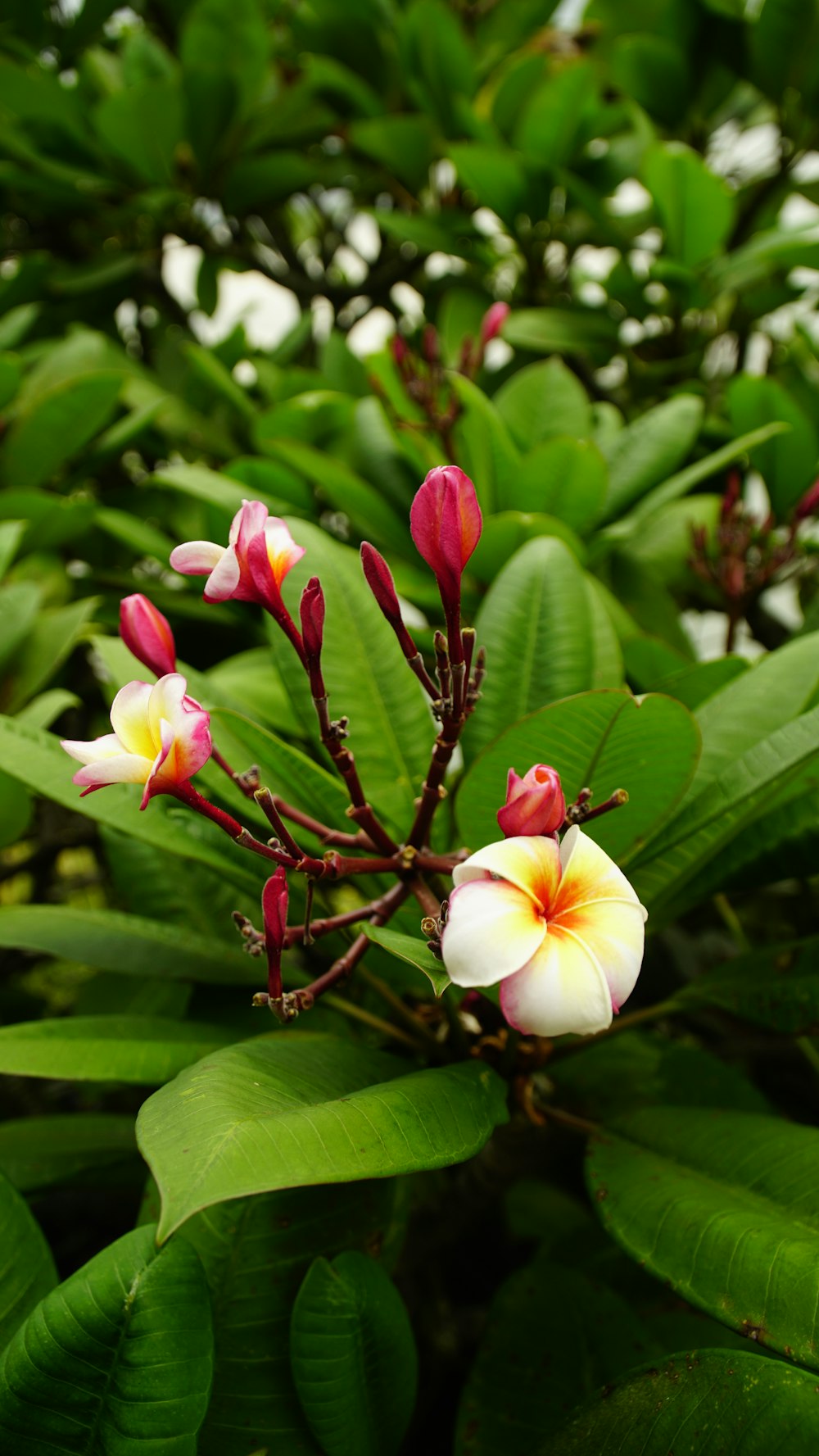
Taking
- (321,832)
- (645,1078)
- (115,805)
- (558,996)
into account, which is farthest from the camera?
(645,1078)

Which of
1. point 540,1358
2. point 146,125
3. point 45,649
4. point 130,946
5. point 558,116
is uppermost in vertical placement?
point 558,116

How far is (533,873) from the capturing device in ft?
1.70

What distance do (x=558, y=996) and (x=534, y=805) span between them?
11 cm

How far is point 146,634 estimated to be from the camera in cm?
70

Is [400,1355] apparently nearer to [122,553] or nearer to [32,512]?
[32,512]

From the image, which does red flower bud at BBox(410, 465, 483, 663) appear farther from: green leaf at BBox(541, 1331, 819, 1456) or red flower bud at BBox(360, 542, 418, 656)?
green leaf at BBox(541, 1331, 819, 1456)

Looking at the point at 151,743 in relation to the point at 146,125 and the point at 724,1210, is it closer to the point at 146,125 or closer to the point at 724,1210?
the point at 724,1210

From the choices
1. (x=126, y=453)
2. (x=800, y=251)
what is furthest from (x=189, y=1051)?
(x=126, y=453)

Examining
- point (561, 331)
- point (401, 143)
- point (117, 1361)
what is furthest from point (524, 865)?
point (401, 143)

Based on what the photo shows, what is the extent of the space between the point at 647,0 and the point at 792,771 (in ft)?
6.07

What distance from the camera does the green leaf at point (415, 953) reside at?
1.73 ft

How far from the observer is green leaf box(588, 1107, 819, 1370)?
562 millimetres

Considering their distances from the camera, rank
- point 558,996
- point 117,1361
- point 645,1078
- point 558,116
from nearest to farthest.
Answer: point 558,996, point 117,1361, point 645,1078, point 558,116

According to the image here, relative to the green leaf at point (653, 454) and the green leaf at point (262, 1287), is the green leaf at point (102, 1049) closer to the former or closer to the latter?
the green leaf at point (262, 1287)
